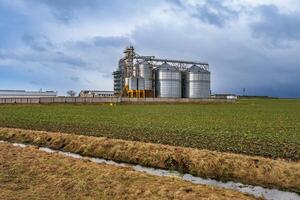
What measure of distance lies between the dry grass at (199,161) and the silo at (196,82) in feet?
322

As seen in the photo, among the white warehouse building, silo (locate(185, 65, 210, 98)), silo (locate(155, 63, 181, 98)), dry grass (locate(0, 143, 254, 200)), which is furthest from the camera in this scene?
the white warehouse building

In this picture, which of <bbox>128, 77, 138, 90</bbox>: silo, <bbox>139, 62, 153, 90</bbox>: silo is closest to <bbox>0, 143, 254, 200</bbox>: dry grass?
<bbox>128, 77, 138, 90</bbox>: silo

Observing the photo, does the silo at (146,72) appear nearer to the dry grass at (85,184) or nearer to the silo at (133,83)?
the silo at (133,83)

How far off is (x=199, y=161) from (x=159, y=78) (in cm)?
10070

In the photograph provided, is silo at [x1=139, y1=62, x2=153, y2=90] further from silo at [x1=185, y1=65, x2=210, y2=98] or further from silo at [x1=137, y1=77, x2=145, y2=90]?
silo at [x1=185, y1=65, x2=210, y2=98]

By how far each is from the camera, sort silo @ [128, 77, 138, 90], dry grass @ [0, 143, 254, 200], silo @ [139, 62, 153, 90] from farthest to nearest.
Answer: silo @ [139, 62, 153, 90] < silo @ [128, 77, 138, 90] < dry grass @ [0, 143, 254, 200]

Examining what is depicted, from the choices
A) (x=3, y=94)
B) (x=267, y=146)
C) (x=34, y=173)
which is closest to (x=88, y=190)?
(x=34, y=173)

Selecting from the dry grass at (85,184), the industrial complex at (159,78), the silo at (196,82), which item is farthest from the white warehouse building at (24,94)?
the dry grass at (85,184)

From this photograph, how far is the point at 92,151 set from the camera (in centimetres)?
2248

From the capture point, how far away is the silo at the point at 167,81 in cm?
11662

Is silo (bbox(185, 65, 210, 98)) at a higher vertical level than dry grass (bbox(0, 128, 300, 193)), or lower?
higher

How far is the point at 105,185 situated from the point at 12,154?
8053mm

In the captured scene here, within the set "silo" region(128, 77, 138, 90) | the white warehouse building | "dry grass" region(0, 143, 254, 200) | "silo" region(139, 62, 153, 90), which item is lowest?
"dry grass" region(0, 143, 254, 200)

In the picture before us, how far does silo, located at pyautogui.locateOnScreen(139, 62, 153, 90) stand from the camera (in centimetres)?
11532
